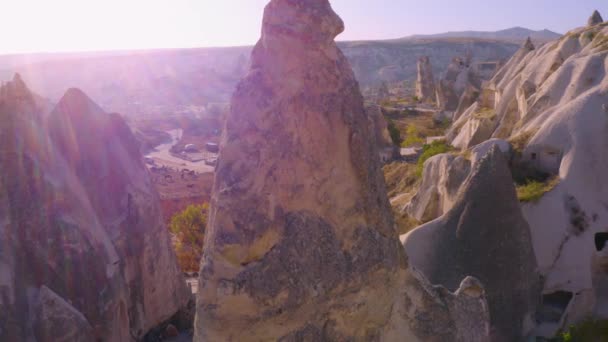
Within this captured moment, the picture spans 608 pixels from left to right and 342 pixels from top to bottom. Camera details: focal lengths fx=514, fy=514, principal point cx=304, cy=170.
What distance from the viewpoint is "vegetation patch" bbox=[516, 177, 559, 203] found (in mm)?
8453

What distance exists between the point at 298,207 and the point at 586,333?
5230mm

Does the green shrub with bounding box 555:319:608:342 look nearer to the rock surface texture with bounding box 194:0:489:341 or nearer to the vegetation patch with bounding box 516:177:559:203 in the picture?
the vegetation patch with bounding box 516:177:559:203

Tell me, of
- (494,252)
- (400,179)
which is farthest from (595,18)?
(494,252)

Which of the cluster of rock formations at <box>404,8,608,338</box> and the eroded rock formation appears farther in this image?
the eroded rock formation

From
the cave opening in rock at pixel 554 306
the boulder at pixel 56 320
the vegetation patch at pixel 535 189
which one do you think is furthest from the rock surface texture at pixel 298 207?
the vegetation patch at pixel 535 189

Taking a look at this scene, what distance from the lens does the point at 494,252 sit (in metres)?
6.50

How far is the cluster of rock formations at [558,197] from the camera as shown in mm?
7152

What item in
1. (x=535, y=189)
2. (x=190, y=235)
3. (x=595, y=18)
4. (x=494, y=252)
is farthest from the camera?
(x=595, y=18)

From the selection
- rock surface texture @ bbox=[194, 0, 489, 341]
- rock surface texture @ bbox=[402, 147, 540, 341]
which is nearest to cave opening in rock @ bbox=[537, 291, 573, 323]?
rock surface texture @ bbox=[402, 147, 540, 341]

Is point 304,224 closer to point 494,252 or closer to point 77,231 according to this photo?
point 77,231

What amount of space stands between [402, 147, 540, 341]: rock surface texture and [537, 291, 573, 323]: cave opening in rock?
607 mm

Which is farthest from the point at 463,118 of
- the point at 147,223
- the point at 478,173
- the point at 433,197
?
the point at 147,223

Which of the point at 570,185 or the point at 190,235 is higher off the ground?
the point at 570,185

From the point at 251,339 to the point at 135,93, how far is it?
89623 millimetres
